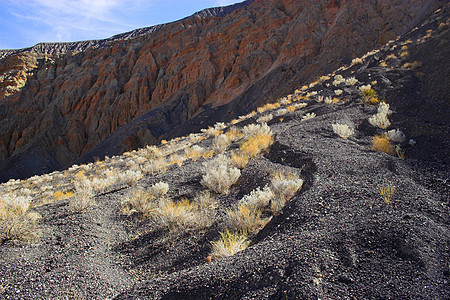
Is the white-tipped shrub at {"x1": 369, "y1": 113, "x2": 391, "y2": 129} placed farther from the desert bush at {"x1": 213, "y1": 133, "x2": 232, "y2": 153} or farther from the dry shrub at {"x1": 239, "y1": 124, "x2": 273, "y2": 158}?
the desert bush at {"x1": 213, "y1": 133, "x2": 232, "y2": 153}

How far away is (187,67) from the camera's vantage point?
45.6 m

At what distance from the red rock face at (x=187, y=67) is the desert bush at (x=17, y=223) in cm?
2743

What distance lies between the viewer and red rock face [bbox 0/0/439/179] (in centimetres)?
3012

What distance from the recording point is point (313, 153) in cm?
661

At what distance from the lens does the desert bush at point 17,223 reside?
4.29m

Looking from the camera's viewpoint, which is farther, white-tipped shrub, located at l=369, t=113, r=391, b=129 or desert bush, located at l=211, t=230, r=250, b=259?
white-tipped shrub, located at l=369, t=113, r=391, b=129

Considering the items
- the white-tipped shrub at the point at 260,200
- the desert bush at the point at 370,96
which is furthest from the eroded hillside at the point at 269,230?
the desert bush at the point at 370,96

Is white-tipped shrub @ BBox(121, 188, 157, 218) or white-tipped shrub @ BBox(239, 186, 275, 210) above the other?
white-tipped shrub @ BBox(121, 188, 157, 218)

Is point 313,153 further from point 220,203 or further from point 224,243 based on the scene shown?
point 224,243

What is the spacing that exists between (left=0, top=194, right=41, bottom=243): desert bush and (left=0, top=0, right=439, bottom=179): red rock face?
27428 mm

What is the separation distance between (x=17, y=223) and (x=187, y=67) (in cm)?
4419

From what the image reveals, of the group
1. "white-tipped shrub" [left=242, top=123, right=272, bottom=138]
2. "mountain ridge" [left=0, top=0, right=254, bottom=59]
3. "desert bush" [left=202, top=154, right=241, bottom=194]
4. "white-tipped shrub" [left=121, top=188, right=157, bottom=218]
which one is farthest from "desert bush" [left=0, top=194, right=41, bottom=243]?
"mountain ridge" [left=0, top=0, right=254, bottom=59]

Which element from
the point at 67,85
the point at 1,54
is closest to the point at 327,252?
the point at 67,85

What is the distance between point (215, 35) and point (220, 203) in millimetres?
45683
